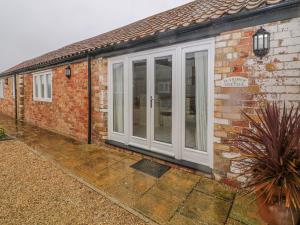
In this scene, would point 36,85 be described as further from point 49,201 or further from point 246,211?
point 246,211

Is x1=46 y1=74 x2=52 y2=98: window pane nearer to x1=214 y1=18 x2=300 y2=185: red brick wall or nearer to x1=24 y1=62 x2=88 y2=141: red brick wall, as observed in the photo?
x1=24 y1=62 x2=88 y2=141: red brick wall

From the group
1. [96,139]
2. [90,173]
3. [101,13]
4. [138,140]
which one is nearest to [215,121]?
[138,140]

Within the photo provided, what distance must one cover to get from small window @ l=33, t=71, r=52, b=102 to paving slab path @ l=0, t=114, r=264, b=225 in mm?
4259

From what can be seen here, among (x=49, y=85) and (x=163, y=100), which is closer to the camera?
(x=163, y=100)

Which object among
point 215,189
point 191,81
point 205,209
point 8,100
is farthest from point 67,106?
point 8,100

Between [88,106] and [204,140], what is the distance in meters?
3.90

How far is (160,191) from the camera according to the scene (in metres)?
2.90

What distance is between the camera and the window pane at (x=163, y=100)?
155 inches

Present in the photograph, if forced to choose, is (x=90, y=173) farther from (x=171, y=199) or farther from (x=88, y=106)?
(x=88, y=106)

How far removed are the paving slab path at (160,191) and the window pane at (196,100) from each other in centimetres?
73

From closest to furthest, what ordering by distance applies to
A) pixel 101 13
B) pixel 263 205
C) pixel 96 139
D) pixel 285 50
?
pixel 263 205, pixel 285 50, pixel 96 139, pixel 101 13

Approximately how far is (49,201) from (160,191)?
68.7 inches

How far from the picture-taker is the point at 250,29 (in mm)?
2781

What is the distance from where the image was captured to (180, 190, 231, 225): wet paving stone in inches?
87.9
